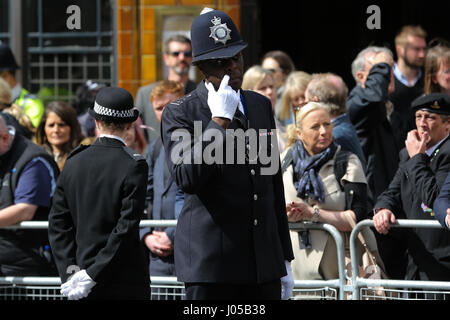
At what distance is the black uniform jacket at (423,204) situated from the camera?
621 cm

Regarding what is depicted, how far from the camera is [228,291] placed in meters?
4.55

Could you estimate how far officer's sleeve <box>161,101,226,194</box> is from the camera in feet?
14.2

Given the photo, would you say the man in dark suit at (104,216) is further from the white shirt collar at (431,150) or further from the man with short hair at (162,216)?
the white shirt collar at (431,150)

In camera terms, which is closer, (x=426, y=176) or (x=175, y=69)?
(x=426, y=176)

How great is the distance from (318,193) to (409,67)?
8.93 feet

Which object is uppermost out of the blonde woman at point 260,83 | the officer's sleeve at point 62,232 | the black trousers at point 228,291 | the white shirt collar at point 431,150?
the blonde woman at point 260,83

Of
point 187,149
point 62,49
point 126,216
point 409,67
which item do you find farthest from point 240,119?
point 62,49

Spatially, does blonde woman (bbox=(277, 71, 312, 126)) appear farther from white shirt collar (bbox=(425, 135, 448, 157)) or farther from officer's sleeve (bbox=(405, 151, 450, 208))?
officer's sleeve (bbox=(405, 151, 450, 208))

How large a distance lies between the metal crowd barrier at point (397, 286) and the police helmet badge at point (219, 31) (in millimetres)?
2211

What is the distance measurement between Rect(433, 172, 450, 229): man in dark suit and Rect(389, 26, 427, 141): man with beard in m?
2.73

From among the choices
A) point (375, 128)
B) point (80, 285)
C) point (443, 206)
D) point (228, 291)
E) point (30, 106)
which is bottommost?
point (80, 285)

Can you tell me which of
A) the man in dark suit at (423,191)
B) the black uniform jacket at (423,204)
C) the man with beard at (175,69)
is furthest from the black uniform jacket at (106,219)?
the man with beard at (175,69)

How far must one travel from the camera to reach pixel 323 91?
24.4 ft

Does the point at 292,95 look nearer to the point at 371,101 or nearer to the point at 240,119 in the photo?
the point at 371,101
